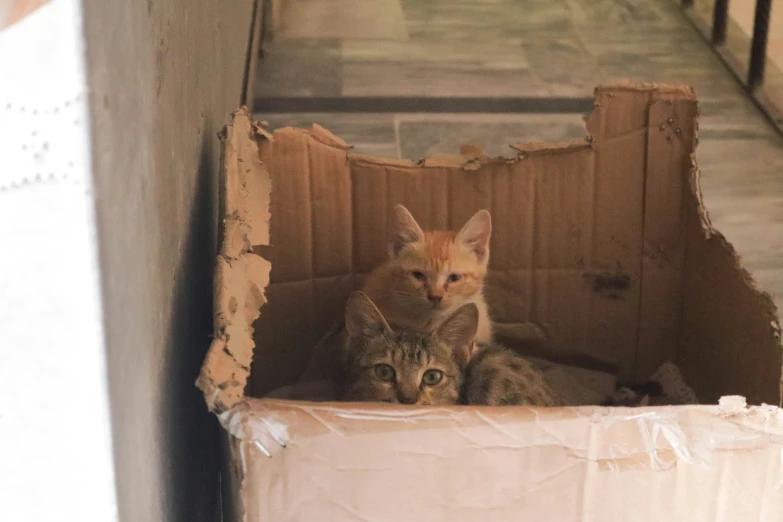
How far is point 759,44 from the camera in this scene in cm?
268

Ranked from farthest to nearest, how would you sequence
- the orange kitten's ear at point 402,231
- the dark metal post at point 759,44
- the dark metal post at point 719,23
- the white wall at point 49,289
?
the dark metal post at point 719,23, the dark metal post at point 759,44, the orange kitten's ear at point 402,231, the white wall at point 49,289

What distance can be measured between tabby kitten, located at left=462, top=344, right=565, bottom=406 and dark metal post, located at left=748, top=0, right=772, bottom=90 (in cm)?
198

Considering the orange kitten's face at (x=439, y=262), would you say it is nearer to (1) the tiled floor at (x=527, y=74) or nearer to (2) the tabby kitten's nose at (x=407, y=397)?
(2) the tabby kitten's nose at (x=407, y=397)

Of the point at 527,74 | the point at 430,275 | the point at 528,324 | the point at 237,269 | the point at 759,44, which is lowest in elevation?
the point at 528,324

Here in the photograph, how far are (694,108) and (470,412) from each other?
Result: 0.85 m

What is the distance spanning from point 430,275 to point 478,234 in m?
0.13

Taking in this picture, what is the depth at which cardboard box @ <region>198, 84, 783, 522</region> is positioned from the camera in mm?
666

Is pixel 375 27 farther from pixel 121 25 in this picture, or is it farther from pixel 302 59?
pixel 121 25

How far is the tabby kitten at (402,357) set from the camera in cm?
111

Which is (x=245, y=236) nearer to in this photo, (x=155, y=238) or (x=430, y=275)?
(x=155, y=238)

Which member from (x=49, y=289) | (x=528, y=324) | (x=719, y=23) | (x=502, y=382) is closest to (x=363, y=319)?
(x=502, y=382)

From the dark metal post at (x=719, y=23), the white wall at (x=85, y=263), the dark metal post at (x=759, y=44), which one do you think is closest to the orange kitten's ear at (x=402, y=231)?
the white wall at (x=85, y=263)

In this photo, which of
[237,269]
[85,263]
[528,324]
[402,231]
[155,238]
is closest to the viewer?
[85,263]

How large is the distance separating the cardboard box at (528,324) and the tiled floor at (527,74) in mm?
647
